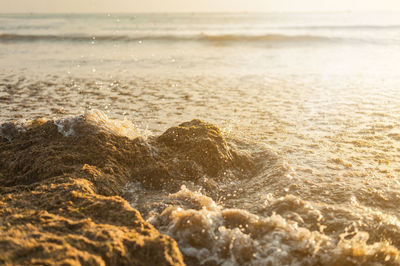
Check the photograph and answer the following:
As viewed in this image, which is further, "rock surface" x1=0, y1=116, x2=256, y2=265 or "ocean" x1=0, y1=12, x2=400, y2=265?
"ocean" x1=0, y1=12, x2=400, y2=265

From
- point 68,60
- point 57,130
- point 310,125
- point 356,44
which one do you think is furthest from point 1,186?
point 356,44

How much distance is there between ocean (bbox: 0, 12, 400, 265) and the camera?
115 inches

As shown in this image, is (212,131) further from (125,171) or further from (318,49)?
(318,49)

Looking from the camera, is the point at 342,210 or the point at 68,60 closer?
the point at 342,210

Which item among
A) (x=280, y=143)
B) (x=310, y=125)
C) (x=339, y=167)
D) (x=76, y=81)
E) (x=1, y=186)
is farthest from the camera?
(x=76, y=81)

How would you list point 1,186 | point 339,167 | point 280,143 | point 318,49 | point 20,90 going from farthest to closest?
point 318,49, point 20,90, point 280,143, point 339,167, point 1,186

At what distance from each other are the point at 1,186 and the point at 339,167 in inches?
159

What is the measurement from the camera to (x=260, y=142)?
5430mm

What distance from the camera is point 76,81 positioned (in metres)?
10.3

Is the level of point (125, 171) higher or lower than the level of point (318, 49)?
lower

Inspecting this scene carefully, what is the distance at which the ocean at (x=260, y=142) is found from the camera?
2922 millimetres

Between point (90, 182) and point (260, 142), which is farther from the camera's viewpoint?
point (260, 142)

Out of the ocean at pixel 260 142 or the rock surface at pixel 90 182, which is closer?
the rock surface at pixel 90 182

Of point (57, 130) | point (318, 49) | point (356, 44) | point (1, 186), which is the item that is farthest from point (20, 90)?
point (356, 44)
